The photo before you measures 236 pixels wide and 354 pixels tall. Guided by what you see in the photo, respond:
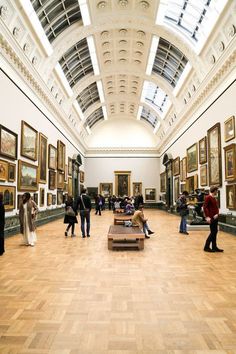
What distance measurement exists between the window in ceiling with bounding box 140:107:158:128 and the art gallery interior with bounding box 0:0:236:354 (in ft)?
0.94

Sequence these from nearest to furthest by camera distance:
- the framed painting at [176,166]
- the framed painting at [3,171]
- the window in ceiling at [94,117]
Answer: the framed painting at [3,171]
the framed painting at [176,166]
the window in ceiling at [94,117]

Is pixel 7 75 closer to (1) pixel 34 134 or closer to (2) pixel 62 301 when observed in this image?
(1) pixel 34 134

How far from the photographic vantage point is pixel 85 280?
4.90 m

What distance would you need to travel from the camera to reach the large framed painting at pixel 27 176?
1146 cm

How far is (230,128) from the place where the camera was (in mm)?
11125

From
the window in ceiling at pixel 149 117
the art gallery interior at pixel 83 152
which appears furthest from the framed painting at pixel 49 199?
the window in ceiling at pixel 149 117

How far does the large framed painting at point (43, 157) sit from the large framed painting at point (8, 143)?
347cm

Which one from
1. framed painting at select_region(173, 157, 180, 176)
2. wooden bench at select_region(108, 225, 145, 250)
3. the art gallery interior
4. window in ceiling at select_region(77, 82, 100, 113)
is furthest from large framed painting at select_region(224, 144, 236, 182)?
window in ceiling at select_region(77, 82, 100, 113)

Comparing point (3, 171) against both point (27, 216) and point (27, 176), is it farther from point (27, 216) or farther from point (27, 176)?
point (27, 176)

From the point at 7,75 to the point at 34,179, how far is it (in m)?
4.84

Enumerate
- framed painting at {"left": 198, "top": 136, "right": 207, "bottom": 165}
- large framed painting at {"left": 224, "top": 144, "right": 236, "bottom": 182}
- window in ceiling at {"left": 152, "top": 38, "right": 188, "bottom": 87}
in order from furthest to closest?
window in ceiling at {"left": 152, "top": 38, "right": 188, "bottom": 87} < framed painting at {"left": 198, "top": 136, "right": 207, "bottom": 165} < large framed painting at {"left": 224, "top": 144, "right": 236, "bottom": 182}

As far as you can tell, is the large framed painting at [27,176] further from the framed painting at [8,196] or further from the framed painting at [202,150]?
the framed painting at [202,150]

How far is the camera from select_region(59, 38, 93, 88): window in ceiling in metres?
16.7

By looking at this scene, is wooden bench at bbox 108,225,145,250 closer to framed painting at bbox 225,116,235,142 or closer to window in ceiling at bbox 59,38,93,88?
framed painting at bbox 225,116,235,142
